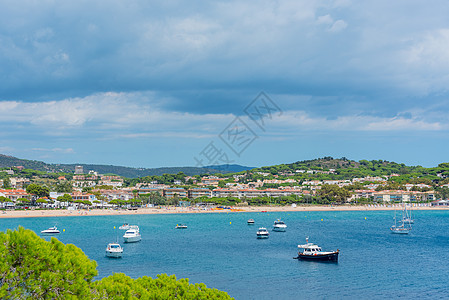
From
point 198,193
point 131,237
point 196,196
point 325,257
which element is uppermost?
point 198,193

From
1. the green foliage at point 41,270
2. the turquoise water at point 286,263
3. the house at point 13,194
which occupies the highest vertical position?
the green foliage at point 41,270

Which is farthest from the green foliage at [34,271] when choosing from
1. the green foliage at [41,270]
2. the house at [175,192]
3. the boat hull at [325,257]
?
the house at [175,192]

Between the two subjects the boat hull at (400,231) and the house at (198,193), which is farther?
the house at (198,193)

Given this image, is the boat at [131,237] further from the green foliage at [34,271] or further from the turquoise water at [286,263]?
the green foliage at [34,271]

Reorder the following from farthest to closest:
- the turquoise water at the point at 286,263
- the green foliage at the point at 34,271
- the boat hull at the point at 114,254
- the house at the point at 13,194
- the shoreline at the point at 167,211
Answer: the house at the point at 13,194 < the shoreline at the point at 167,211 < the boat hull at the point at 114,254 < the turquoise water at the point at 286,263 < the green foliage at the point at 34,271

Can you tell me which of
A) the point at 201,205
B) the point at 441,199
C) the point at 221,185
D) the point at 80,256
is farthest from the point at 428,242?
the point at 221,185

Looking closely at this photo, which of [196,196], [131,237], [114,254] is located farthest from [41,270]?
[196,196]

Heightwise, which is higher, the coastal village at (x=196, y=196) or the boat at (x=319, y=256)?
the coastal village at (x=196, y=196)

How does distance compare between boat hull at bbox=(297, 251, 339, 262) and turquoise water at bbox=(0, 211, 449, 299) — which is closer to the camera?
turquoise water at bbox=(0, 211, 449, 299)

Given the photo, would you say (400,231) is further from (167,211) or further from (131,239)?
(167,211)

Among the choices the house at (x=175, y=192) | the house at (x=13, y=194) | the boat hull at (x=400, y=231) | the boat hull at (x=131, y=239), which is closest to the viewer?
the boat hull at (x=131, y=239)

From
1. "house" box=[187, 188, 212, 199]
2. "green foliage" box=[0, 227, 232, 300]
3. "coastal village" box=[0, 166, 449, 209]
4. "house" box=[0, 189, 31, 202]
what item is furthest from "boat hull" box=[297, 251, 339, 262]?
"house" box=[187, 188, 212, 199]

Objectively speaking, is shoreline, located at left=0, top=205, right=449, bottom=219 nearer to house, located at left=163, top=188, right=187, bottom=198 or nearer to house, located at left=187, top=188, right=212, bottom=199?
house, located at left=187, top=188, right=212, bottom=199

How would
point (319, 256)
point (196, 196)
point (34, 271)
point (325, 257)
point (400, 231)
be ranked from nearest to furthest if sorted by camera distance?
1. point (34, 271)
2. point (325, 257)
3. point (319, 256)
4. point (400, 231)
5. point (196, 196)
